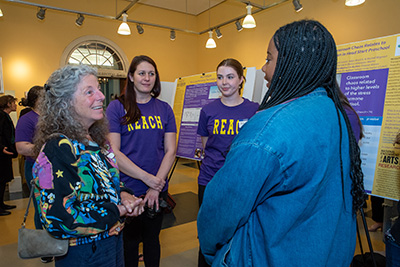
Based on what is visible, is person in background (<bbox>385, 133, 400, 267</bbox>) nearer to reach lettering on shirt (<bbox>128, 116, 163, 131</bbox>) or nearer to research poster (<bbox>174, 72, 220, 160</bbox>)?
reach lettering on shirt (<bbox>128, 116, 163, 131</bbox>)

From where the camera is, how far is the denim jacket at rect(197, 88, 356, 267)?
0.65m


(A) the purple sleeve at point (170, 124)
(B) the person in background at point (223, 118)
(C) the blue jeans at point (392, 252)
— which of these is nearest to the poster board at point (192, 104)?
(B) the person in background at point (223, 118)

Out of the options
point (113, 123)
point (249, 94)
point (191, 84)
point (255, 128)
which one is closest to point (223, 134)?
point (113, 123)

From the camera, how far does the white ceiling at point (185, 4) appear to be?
789cm

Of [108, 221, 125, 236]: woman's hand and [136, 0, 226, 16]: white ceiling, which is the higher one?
[136, 0, 226, 16]: white ceiling

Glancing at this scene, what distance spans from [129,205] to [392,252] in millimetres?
1384

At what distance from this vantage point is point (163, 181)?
72.4 inches

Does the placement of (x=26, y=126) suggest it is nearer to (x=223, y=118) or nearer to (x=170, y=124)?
(x=170, y=124)

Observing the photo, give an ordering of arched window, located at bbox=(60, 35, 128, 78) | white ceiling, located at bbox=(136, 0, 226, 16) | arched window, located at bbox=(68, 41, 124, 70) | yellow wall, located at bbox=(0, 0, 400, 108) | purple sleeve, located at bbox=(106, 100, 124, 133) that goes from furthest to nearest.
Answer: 1. white ceiling, located at bbox=(136, 0, 226, 16)
2. arched window, located at bbox=(68, 41, 124, 70)
3. arched window, located at bbox=(60, 35, 128, 78)
4. yellow wall, located at bbox=(0, 0, 400, 108)
5. purple sleeve, located at bbox=(106, 100, 124, 133)

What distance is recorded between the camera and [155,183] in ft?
5.85

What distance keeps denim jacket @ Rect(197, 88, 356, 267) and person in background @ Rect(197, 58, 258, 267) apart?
1.27 meters

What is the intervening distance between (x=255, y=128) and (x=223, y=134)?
137cm

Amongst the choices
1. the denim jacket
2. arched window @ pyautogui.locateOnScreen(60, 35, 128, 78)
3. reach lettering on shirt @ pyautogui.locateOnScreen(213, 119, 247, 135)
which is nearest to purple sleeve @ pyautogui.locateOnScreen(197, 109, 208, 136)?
reach lettering on shirt @ pyautogui.locateOnScreen(213, 119, 247, 135)

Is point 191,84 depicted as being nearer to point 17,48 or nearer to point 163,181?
point 163,181
